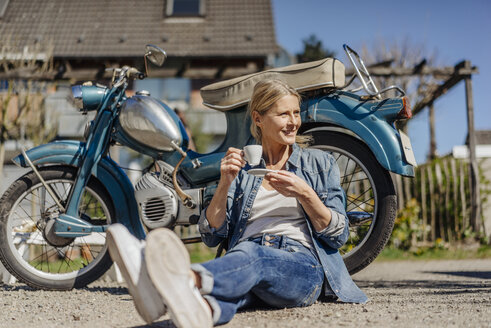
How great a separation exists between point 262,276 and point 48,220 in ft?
6.34

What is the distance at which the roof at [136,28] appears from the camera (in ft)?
51.6

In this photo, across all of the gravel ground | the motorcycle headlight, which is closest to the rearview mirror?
the motorcycle headlight

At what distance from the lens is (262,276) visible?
220cm

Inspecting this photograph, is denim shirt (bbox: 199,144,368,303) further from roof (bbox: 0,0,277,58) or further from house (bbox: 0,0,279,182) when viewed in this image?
roof (bbox: 0,0,277,58)

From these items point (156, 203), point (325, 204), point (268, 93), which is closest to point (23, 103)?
point (156, 203)

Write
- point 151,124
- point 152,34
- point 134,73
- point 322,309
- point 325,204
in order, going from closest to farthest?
point 322,309 → point 325,204 → point 151,124 → point 134,73 → point 152,34

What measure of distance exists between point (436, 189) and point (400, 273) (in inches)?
121

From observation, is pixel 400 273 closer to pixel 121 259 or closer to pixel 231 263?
pixel 231 263

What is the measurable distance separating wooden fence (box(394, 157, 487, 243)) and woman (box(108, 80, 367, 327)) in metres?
5.03

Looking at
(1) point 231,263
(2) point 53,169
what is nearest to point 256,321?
(1) point 231,263

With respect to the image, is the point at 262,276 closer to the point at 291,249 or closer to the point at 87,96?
the point at 291,249

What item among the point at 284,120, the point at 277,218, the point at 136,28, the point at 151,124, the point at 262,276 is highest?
the point at 136,28

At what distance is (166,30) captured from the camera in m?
16.3

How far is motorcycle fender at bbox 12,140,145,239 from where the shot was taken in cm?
356
